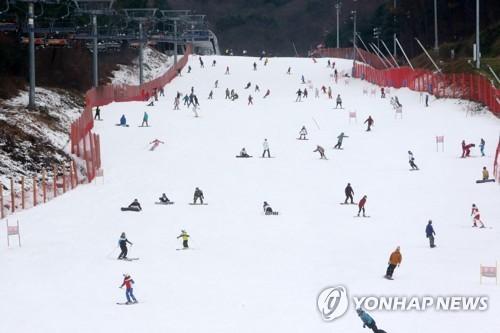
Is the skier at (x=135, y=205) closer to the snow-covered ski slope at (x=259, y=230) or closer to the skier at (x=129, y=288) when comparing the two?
the snow-covered ski slope at (x=259, y=230)

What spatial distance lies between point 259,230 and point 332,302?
37.4ft

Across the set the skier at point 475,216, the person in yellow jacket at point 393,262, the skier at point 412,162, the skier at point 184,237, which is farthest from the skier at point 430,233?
the skier at point 412,162

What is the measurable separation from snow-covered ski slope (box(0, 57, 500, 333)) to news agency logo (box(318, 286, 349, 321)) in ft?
1.05

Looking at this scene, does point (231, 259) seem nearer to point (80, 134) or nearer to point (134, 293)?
point (134, 293)

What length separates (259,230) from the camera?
133ft

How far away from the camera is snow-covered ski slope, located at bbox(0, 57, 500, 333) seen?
28750mm

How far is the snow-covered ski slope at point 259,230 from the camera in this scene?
2875 centimetres

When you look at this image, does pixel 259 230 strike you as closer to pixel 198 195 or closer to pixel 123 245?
pixel 198 195

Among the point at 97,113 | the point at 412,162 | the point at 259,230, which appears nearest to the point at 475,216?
the point at 259,230

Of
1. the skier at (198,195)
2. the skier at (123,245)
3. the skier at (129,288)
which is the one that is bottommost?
the skier at (129,288)

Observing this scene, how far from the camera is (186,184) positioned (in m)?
51.1

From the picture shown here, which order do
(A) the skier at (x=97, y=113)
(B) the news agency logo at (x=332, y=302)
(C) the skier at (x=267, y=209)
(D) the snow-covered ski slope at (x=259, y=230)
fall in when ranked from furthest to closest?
(A) the skier at (x=97, y=113), (C) the skier at (x=267, y=209), (D) the snow-covered ski slope at (x=259, y=230), (B) the news agency logo at (x=332, y=302)

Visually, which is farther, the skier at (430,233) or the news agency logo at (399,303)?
the skier at (430,233)

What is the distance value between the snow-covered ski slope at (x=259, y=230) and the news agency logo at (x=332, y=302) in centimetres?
32
